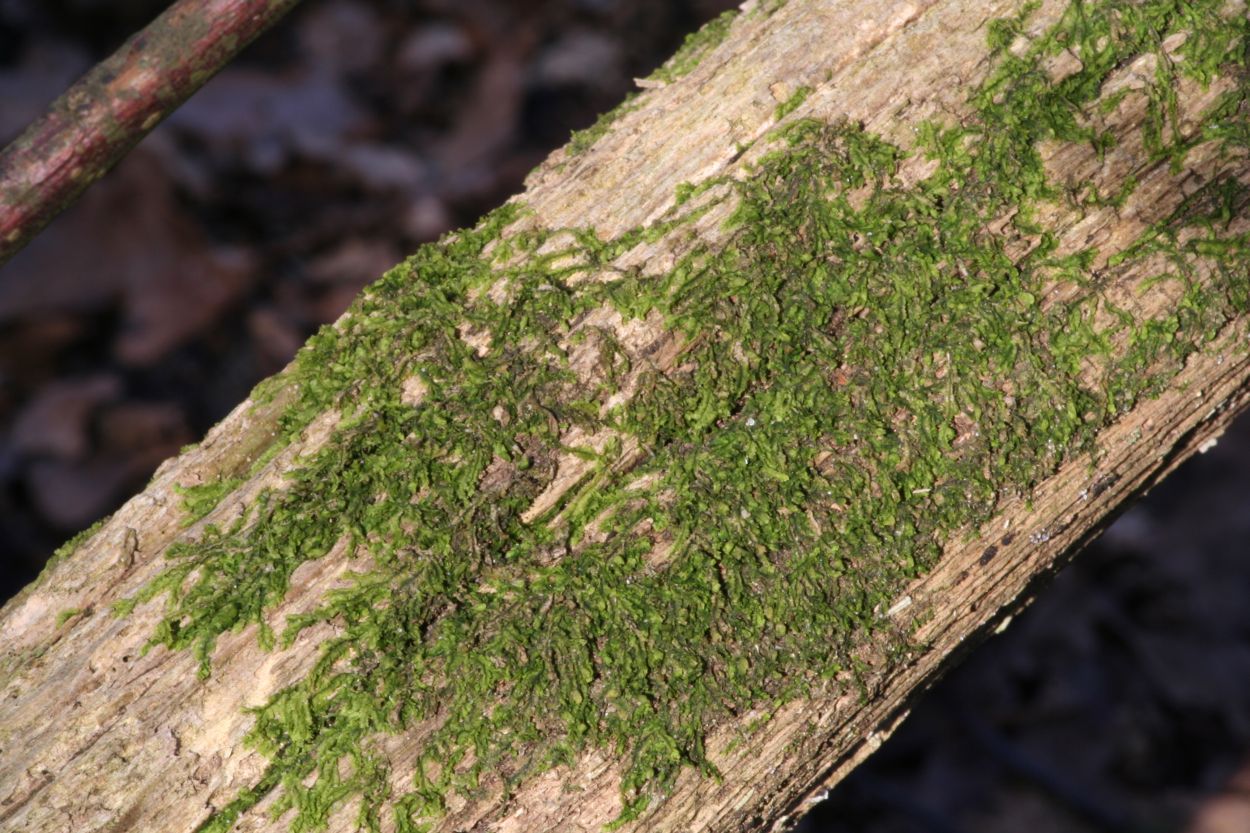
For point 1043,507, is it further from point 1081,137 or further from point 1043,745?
point 1043,745

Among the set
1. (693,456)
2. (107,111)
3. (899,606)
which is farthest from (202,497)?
(899,606)

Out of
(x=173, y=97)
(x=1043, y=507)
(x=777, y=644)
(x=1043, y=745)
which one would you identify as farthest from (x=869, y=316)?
(x=1043, y=745)

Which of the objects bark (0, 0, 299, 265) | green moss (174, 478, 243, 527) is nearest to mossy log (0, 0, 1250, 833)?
green moss (174, 478, 243, 527)

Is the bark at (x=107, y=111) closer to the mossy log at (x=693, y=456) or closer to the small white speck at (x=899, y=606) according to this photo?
the mossy log at (x=693, y=456)

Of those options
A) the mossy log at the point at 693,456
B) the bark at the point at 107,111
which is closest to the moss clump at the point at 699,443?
the mossy log at the point at 693,456

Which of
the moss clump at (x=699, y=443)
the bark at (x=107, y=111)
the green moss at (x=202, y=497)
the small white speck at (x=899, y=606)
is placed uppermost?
the bark at (x=107, y=111)

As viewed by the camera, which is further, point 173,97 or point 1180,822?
point 1180,822
